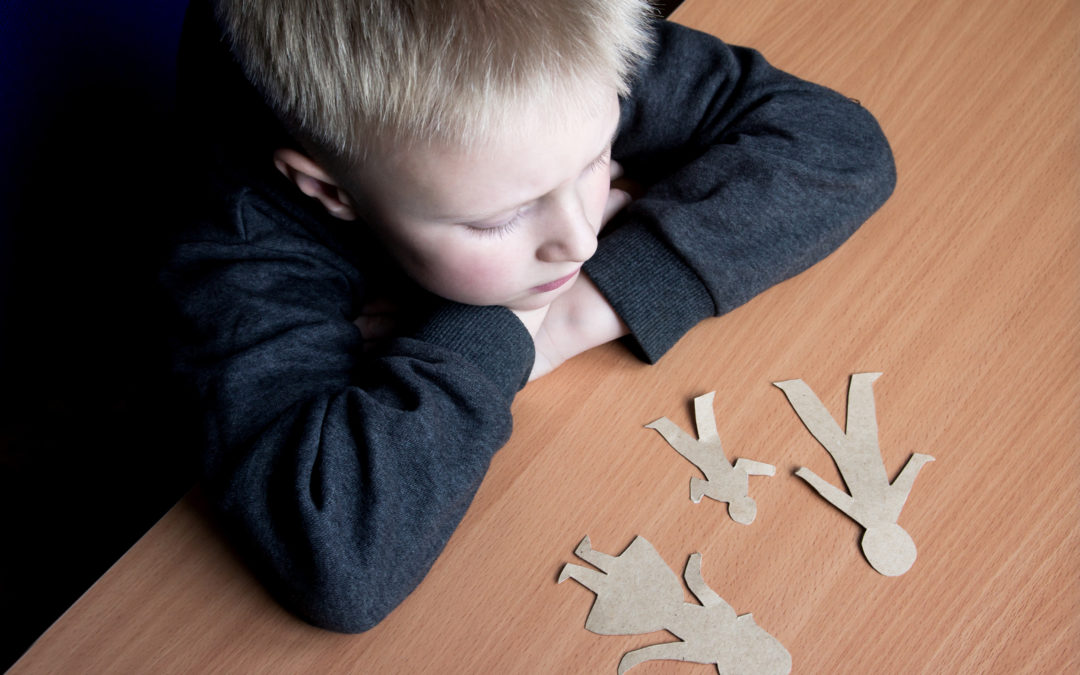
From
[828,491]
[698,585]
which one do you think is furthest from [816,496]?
[698,585]

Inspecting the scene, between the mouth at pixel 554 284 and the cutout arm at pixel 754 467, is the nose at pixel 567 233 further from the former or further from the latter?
the cutout arm at pixel 754 467

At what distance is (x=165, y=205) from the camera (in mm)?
1268

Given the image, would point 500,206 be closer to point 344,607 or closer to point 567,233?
point 567,233

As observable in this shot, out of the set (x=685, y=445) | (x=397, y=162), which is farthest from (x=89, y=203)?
(x=685, y=445)

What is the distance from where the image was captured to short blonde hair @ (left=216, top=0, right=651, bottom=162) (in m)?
0.55

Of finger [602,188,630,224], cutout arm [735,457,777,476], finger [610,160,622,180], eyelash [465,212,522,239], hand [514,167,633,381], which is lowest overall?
hand [514,167,633,381]

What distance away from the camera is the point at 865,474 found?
0.64 m

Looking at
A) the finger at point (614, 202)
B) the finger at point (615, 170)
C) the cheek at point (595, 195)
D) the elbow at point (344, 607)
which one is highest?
the cheek at point (595, 195)

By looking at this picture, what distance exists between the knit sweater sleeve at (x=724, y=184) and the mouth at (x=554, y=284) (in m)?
0.05

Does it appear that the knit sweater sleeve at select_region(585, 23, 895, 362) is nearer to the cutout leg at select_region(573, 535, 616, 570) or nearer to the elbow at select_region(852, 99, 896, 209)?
Result: the elbow at select_region(852, 99, 896, 209)

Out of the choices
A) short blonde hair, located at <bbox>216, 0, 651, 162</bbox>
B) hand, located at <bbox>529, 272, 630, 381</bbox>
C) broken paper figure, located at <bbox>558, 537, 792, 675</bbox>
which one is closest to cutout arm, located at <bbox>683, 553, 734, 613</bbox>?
broken paper figure, located at <bbox>558, 537, 792, 675</bbox>

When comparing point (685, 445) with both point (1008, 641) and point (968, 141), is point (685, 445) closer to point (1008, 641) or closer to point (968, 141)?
point (1008, 641)

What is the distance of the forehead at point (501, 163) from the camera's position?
0.58 m

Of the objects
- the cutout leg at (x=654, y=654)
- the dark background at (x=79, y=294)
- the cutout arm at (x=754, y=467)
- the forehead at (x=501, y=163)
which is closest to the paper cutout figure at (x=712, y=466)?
the cutout arm at (x=754, y=467)
